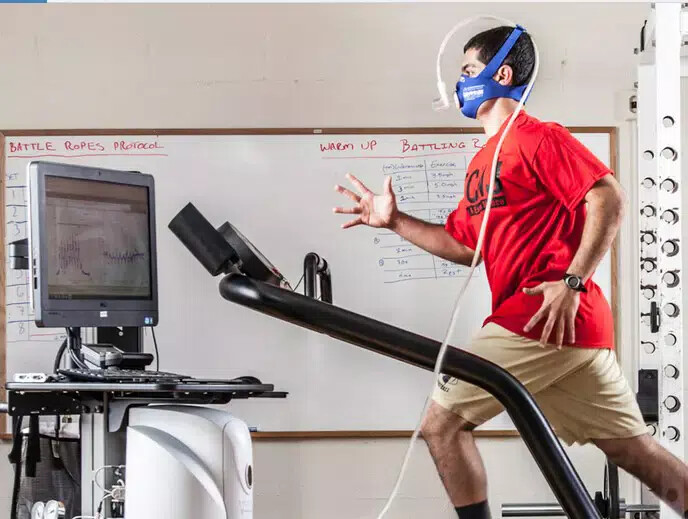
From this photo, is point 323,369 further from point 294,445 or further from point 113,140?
point 113,140

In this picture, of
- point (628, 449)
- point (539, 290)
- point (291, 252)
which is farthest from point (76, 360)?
point (628, 449)

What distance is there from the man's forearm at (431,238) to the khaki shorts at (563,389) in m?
0.18

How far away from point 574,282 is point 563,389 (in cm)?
23

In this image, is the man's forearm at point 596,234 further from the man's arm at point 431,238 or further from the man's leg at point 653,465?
the man's leg at point 653,465

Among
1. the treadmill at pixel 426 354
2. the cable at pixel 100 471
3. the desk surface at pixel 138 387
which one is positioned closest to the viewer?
the treadmill at pixel 426 354

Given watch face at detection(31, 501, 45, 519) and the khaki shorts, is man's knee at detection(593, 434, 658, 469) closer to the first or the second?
the khaki shorts

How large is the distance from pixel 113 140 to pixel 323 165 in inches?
20.2

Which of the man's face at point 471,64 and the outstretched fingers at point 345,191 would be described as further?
the outstretched fingers at point 345,191

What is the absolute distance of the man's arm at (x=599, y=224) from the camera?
1.60 meters

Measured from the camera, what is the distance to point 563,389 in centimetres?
158

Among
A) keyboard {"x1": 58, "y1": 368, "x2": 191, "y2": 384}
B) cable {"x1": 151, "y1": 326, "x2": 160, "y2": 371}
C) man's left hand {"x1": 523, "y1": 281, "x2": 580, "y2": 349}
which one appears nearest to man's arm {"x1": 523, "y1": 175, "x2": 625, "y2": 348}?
man's left hand {"x1": 523, "y1": 281, "x2": 580, "y2": 349}

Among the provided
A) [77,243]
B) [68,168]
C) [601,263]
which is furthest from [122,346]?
[601,263]

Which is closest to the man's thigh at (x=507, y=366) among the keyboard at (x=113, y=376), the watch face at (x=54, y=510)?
the keyboard at (x=113, y=376)

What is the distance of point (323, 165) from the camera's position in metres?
1.87
